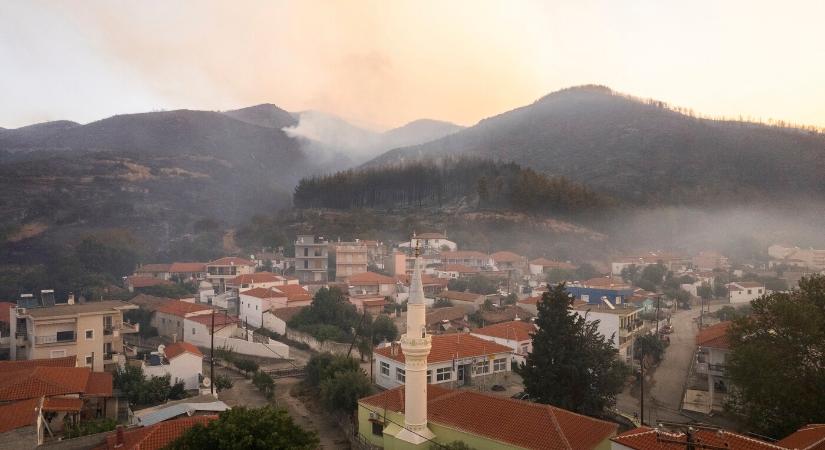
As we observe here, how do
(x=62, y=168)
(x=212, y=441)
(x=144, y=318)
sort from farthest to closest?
(x=62, y=168) → (x=144, y=318) → (x=212, y=441)

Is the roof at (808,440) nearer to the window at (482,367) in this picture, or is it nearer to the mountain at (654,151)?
the window at (482,367)

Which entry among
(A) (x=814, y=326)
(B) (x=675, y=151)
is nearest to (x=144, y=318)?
(A) (x=814, y=326)

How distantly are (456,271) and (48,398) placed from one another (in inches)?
1531

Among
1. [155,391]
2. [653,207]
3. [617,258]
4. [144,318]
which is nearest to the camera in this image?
[155,391]

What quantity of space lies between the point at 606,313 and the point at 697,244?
58590 mm

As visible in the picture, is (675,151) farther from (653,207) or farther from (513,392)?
(513,392)

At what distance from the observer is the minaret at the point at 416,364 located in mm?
15438

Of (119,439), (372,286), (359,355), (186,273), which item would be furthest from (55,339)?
(186,273)

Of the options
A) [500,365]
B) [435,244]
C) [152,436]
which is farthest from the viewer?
[435,244]

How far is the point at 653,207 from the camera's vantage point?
3536 inches

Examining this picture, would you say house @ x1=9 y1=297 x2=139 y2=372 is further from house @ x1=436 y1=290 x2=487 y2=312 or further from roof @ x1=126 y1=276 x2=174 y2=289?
house @ x1=436 y1=290 x2=487 y2=312

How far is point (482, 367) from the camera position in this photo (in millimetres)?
24875

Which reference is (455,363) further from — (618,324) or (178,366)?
(178,366)

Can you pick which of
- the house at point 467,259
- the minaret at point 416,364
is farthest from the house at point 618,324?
the house at point 467,259
